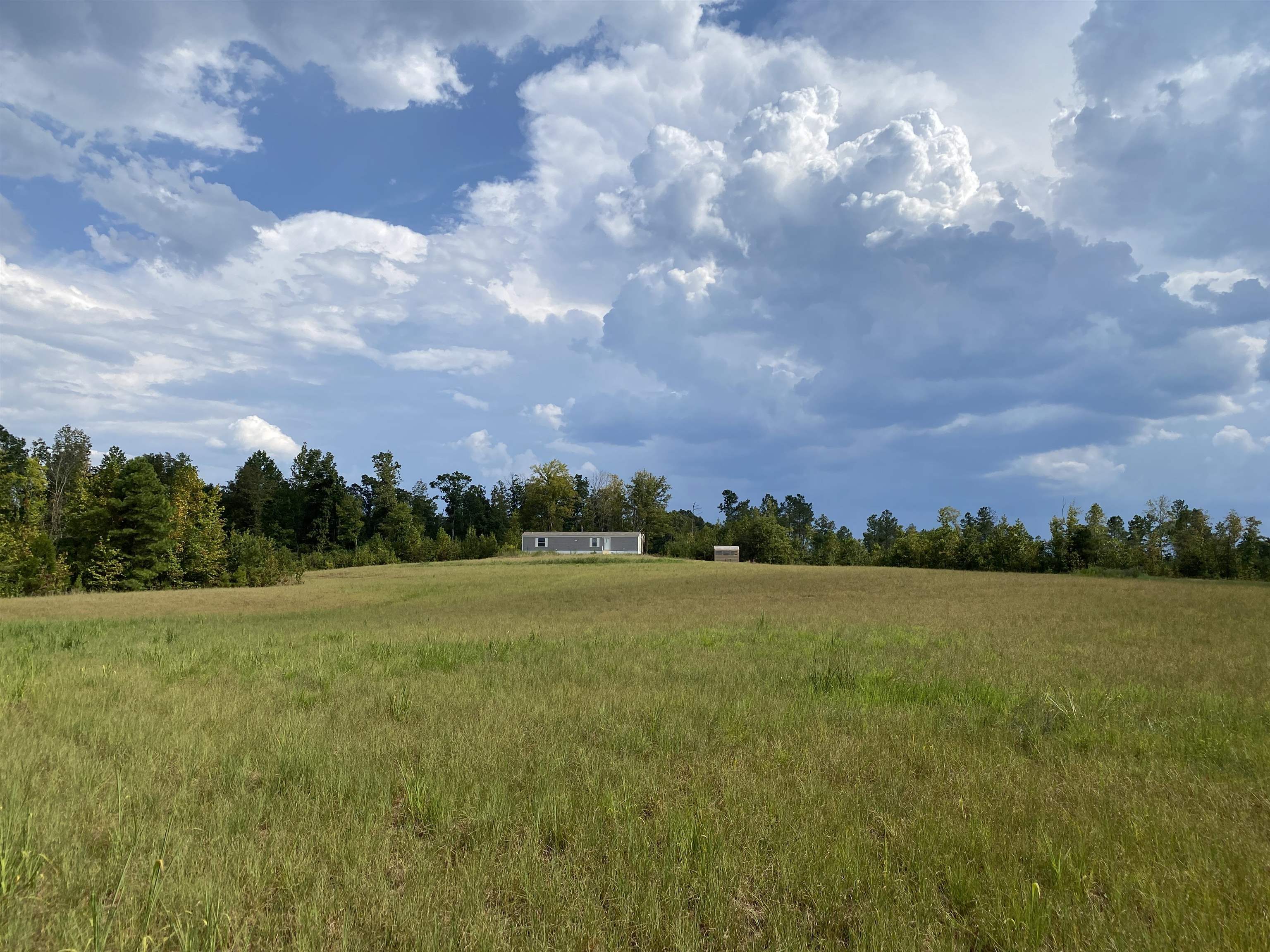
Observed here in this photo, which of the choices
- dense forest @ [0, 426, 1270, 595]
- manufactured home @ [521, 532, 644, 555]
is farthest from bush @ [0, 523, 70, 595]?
manufactured home @ [521, 532, 644, 555]

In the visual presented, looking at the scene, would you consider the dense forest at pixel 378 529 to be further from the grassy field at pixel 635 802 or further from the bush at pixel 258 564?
the grassy field at pixel 635 802

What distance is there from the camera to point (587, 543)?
99.6 m

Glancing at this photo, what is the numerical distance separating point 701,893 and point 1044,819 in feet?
10.5

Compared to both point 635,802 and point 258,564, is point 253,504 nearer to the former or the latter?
point 258,564

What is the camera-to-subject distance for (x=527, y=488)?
12338 cm

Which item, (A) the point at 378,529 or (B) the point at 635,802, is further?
(A) the point at 378,529

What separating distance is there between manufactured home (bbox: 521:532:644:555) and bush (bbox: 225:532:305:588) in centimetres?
4011

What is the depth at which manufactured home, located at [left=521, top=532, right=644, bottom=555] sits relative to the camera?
9956cm

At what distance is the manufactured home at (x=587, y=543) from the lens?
9956 centimetres

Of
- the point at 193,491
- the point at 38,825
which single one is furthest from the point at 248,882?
the point at 193,491

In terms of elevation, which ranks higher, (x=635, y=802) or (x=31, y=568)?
(x=635, y=802)

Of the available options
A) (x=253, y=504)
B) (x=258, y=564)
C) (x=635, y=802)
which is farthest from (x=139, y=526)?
(x=635, y=802)

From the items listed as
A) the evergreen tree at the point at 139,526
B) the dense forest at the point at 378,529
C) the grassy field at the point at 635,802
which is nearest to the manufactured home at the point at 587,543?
the dense forest at the point at 378,529

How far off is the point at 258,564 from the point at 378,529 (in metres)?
51.4
